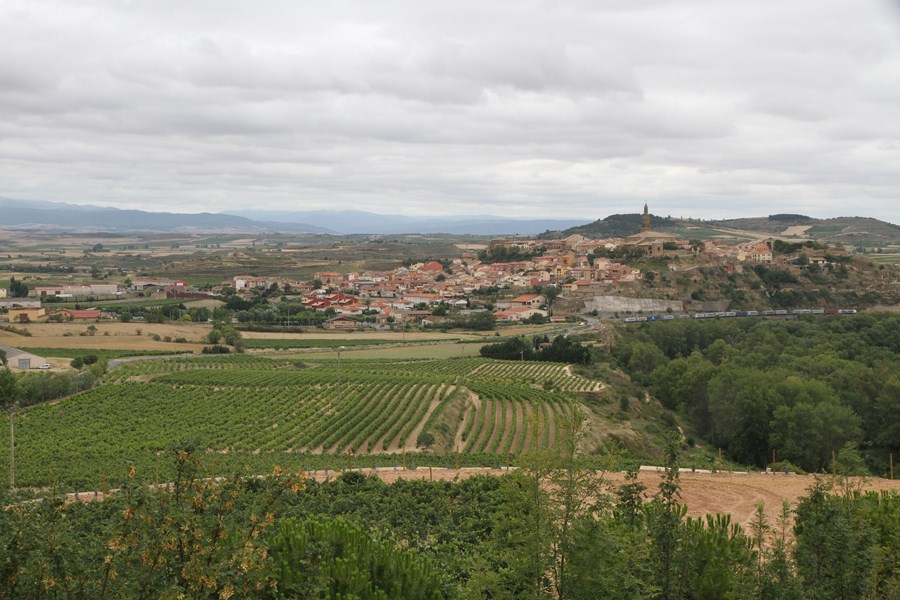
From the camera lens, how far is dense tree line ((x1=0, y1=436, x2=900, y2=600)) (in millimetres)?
6230

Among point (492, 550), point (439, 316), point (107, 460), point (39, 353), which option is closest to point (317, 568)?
point (492, 550)

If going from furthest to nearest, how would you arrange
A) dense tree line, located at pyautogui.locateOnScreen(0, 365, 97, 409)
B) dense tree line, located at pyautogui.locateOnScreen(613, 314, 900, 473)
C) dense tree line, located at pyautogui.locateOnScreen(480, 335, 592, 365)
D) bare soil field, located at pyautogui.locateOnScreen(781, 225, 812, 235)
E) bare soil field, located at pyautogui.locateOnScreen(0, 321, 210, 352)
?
bare soil field, located at pyautogui.locateOnScreen(781, 225, 812, 235), bare soil field, located at pyautogui.locateOnScreen(0, 321, 210, 352), dense tree line, located at pyautogui.locateOnScreen(480, 335, 592, 365), dense tree line, located at pyautogui.locateOnScreen(0, 365, 97, 409), dense tree line, located at pyautogui.locateOnScreen(613, 314, 900, 473)

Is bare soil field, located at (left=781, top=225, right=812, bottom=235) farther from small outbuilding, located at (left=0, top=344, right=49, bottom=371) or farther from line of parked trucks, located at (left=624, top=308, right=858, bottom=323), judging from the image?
small outbuilding, located at (left=0, top=344, right=49, bottom=371)

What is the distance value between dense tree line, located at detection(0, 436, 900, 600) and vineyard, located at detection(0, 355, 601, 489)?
10.8m

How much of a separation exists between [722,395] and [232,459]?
23032 mm

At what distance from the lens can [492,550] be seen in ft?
32.9

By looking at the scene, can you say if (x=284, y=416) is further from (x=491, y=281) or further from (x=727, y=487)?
(x=491, y=281)

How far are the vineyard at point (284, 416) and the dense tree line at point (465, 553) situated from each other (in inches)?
427

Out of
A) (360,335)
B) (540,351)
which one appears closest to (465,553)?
(540,351)

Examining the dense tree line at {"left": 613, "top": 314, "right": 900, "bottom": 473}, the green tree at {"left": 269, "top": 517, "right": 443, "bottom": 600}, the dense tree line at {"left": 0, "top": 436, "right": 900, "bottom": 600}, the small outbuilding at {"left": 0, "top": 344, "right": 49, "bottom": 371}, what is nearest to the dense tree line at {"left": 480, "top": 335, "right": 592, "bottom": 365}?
the dense tree line at {"left": 613, "top": 314, "right": 900, "bottom": 473}

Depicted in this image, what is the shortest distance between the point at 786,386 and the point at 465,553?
83.5ft

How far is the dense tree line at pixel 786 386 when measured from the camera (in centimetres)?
2906

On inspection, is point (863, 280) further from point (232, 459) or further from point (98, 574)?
point (98, 574)

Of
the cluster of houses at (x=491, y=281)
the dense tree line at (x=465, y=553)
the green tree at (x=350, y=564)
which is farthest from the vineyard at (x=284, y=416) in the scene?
the cluster of houses at (x=491, y=281)
